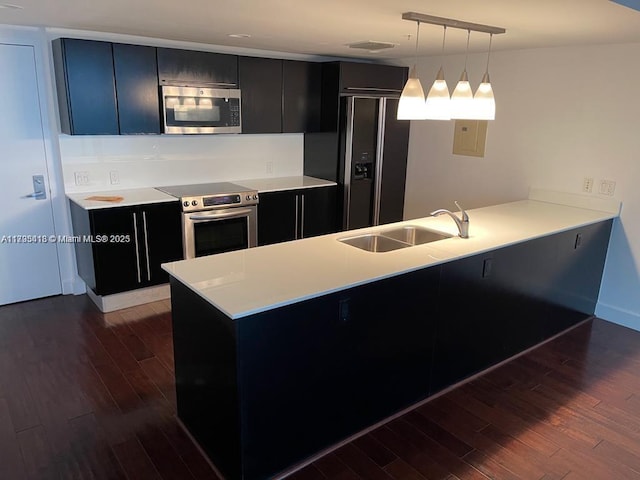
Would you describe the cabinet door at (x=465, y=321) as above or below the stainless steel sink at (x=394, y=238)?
below

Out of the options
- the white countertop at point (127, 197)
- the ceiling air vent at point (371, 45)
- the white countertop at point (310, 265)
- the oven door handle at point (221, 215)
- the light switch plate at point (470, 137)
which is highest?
the ceiling air vent at point (371, 45)

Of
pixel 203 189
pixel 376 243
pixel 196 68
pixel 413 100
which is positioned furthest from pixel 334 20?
pixel 203 189

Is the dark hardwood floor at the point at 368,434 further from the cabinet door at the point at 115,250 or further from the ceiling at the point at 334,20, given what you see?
the ceiling at the point at 334,20

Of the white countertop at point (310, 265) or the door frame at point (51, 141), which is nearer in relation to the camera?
the white countertop at point (310, 265)

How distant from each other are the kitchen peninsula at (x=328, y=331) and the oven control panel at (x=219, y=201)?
148 centimetres

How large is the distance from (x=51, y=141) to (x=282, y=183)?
2.02 metres

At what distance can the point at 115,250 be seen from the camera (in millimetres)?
3689

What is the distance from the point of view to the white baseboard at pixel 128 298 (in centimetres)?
381

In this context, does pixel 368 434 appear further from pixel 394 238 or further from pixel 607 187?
pixel 607 187

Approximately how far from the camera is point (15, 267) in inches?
155

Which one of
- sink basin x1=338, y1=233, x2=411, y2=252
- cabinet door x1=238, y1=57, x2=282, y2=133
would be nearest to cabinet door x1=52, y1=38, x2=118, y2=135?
cabinet door x1=238, y1=57, x2=282, y2=133

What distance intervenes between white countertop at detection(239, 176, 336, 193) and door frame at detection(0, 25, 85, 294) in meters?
1.58

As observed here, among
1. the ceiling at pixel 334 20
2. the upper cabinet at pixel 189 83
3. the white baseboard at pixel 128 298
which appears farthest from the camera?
the white baseboard at pixel 128 298

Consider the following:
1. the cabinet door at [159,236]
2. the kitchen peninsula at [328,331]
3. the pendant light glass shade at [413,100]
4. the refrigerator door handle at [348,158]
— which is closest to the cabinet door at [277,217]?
the refrigerator door handle at [348,158]
